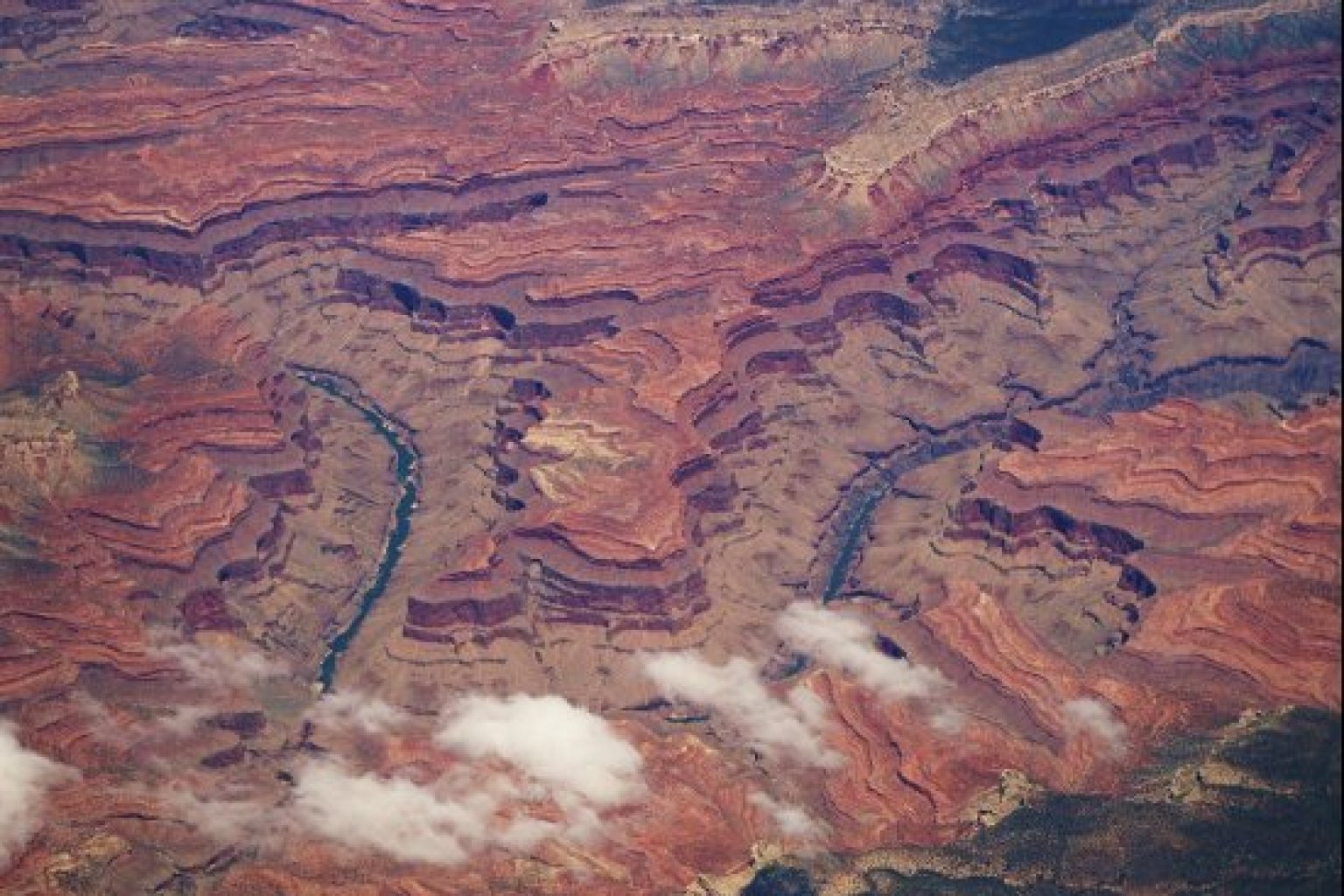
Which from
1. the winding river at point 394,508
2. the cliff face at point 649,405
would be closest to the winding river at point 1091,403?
the cliff face at point 649,405

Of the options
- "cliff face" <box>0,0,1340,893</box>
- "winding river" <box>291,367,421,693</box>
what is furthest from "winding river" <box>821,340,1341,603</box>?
"winding river" <box>291,367,421,693</box>

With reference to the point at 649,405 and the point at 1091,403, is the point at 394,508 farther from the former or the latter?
the point at 1091,403

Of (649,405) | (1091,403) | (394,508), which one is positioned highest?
(1091,403)

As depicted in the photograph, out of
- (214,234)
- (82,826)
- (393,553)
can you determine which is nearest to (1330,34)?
(393,553)

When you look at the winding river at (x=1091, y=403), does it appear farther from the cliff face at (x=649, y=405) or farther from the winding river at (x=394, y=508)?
the winding river at (x=394, y=508)

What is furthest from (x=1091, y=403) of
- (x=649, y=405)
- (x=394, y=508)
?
(x=394, y=508)

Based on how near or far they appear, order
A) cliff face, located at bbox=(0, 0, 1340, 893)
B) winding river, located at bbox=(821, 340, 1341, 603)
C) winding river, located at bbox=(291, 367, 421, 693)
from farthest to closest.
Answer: winding river, located at bbox=(821, 340, 1341, 603) → winding river, located at bbox=(291, 367, 421, 693) → cliff face, located at bbox=(0, 0, 1340, 893)

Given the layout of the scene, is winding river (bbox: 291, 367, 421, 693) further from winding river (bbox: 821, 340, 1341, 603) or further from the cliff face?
winding river (bbox: 821, 340, 1341, 603)
